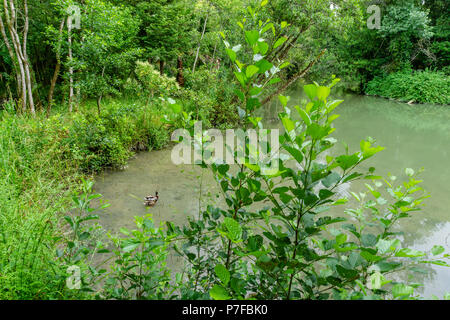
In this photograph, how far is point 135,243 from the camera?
675 mm

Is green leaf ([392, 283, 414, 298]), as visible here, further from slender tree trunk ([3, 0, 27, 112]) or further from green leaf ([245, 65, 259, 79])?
slender tree trunk ([3, 0, 27, 112])

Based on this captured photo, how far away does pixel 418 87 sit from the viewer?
13523 millimetres

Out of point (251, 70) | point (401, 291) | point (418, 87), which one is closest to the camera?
point (401, 291)

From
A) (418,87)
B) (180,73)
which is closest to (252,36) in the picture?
(180,73)

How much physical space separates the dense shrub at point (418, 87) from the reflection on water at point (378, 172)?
23.1ft

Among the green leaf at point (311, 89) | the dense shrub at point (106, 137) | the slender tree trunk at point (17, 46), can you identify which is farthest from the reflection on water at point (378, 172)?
the slender tree trunk at point (17, 46)

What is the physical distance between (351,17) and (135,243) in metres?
7.44

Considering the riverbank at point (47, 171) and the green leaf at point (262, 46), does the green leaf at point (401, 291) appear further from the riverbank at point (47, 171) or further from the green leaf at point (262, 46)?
the riverbank at point (47, 171)

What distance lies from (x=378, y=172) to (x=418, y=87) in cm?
1247

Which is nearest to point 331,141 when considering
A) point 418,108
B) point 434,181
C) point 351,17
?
point 434,181

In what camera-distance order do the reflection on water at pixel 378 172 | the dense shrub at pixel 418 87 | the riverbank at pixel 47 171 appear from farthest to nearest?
1. the dense shrub at pixel 418 87
2. the reflection on water at pixel 378 172
3. the riverbank at pixel 47 171

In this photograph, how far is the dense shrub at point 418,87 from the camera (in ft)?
43.1

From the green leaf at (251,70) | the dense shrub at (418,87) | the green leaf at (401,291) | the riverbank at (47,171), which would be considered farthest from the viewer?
the dense shrub at (418,87)

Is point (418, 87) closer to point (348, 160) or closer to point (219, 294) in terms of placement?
point (348, 160)
